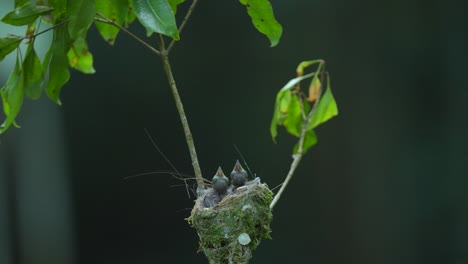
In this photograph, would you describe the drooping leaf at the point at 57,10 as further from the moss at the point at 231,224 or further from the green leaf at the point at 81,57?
the moss at the point at 231,224

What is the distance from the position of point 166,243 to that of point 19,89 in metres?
1.81

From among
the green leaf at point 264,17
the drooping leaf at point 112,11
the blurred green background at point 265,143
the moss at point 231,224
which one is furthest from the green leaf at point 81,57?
the blurred green background at point 265,143

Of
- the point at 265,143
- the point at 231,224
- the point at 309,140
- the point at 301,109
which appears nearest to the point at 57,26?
the point at 231,224

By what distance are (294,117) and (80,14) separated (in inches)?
24.9

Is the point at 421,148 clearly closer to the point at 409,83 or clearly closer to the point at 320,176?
the point at 409,83

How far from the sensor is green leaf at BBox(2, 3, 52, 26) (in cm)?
108

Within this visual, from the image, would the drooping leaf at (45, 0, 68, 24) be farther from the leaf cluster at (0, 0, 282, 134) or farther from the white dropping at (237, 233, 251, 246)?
the white dropping at (237, 233, 251, 246)

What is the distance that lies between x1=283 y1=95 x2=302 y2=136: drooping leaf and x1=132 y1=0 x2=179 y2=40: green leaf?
544mm

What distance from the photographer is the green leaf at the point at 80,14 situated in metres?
1.01

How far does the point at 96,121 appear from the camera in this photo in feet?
9.49

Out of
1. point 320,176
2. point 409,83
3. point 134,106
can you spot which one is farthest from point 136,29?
point 409,83

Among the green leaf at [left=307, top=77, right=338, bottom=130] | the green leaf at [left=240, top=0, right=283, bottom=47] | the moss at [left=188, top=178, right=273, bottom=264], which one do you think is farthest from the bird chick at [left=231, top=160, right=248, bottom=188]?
the green leaf at [left=307, top=77, right=338, bottom=130]

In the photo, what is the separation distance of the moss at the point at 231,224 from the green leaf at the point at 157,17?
29 cm

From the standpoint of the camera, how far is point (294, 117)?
4.91ft
